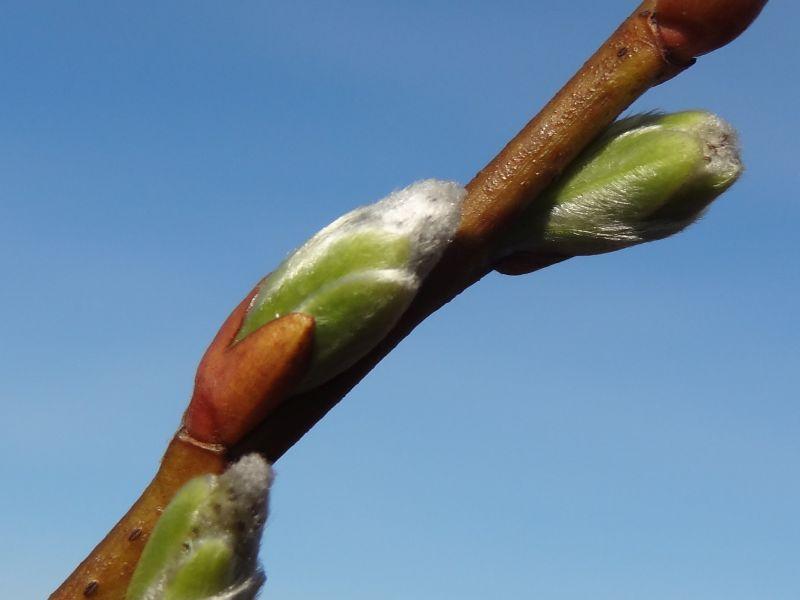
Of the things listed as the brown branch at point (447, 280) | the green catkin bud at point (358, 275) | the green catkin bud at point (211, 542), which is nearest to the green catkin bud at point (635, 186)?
the brown branch at point (447, 280)

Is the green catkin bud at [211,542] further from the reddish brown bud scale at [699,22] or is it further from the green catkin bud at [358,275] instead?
the reddish brown bud scale at [699,22]

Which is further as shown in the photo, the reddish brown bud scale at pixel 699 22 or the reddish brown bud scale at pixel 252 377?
the reddish brown bud scale at pixel 699 22

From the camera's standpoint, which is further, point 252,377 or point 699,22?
point 699,22

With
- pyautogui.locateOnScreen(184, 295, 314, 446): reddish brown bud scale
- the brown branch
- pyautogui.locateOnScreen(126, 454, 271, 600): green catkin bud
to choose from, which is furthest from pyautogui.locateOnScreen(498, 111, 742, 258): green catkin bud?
pyautogui.locateOnScreen(126, 454, 271, 600): green catkin bud

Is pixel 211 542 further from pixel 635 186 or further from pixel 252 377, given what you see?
pixel 635 186

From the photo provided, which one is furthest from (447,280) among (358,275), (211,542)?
(211,542)

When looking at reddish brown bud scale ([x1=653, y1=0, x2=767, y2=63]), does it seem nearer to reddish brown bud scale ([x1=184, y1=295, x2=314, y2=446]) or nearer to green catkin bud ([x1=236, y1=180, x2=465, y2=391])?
green catkin bud ([x1=236, y1=180, x2=465, y2=391])

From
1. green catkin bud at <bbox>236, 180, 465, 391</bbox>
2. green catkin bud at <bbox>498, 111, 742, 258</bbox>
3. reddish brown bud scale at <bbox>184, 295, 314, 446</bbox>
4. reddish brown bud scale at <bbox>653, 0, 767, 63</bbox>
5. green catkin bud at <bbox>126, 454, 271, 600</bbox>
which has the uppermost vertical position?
reddish brown bud scale at <bbox>653, 0, 767, 63</bbox>
